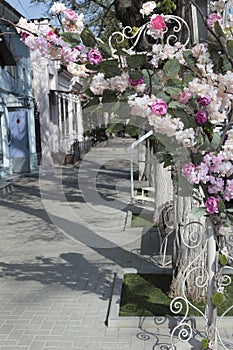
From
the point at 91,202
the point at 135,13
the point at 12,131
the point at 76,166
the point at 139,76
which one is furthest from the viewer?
the point at 76,166

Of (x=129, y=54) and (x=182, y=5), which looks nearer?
(x=129, y=54)

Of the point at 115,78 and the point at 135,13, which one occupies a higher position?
the point at 135,13

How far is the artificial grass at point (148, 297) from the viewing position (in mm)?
4352

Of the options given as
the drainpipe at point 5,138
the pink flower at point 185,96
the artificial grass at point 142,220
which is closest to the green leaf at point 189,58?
the pink flower at point 185,96

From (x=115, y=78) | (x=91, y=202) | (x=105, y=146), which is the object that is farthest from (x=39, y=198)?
(x=105, y=146)

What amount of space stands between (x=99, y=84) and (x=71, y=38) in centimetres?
34

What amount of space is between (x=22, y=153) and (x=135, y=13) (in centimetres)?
901

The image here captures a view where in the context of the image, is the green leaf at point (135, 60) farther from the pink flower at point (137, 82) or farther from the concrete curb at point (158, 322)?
the concrete curb at point (158, 322)

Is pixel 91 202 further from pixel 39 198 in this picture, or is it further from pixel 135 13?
pixel 135 13

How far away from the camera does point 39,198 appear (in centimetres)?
1166

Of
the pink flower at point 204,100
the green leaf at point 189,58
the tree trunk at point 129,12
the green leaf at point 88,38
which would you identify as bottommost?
the pink flower at point 204,100

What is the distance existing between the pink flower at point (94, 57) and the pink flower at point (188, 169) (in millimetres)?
831

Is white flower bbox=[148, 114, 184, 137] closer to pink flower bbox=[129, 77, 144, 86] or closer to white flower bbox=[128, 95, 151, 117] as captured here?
white flower bbox=[128, 95, 151, 117]

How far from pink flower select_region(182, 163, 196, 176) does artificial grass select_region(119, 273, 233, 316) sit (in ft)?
6.76
